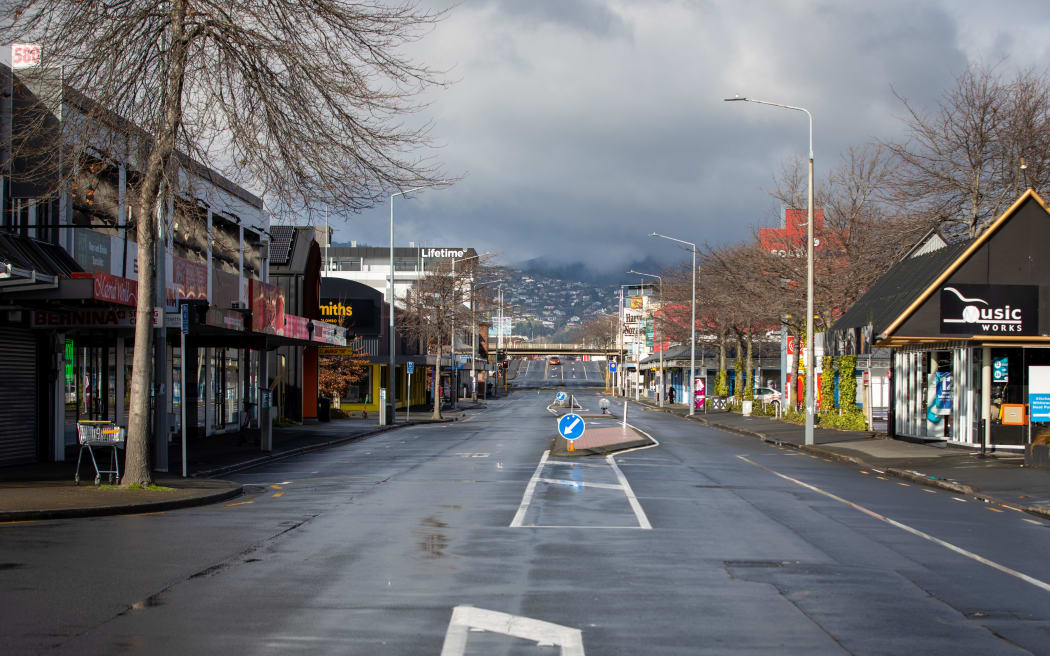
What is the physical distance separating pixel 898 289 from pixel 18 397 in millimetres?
24918

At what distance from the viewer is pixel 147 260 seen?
1775 centimetres

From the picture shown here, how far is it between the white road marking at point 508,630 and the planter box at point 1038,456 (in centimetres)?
1906

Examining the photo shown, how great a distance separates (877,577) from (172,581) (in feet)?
23.0

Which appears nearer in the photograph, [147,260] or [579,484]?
[147,260]

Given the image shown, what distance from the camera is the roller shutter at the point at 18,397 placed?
22.5m

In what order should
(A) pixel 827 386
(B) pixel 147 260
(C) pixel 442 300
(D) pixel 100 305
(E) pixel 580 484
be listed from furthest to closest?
(C) pixel 442 300 → (A) pixel 827 386 → (D) pixel 100 305 → (E) pixel 580 484 → (B) pixel 147 260

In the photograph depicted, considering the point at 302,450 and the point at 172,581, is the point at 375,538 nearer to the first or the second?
the point at 172,581

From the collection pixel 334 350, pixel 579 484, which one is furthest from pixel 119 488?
pixel 334 350

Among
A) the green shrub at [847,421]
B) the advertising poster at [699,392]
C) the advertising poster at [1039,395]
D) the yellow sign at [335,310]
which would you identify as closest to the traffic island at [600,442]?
the green shrub at [847,421]

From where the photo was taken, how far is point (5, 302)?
69.7ft

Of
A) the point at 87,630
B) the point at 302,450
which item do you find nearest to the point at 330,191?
the point at 87,630

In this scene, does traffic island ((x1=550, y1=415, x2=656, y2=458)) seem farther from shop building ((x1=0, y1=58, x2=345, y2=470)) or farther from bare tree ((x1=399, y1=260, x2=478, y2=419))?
bare tree ((x1=399, y1=260, x2=478, y2=419))

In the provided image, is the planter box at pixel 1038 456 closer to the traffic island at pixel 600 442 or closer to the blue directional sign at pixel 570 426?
the traffic island at pixel 600 442

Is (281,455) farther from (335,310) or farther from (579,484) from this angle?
(335,310)
